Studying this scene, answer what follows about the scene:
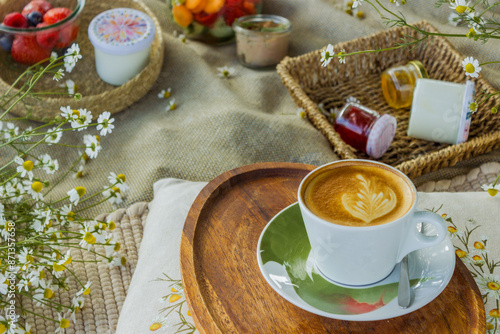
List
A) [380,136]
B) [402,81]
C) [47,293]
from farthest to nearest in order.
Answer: [402,81] → [380,136] → [47,293]

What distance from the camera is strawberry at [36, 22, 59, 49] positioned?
4.19 ft

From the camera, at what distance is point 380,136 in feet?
3.67

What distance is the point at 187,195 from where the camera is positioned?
94 cm

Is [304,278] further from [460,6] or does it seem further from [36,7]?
[36,7]

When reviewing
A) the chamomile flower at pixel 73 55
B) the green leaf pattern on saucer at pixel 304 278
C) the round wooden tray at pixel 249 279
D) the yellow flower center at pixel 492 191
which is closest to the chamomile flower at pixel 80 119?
the chamomile flower at pixel 73 55

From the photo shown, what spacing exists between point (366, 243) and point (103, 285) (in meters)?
0.53

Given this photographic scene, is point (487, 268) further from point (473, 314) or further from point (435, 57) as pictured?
point (435, 57)

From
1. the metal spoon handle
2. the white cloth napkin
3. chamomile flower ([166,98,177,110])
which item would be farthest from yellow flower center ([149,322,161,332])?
chamomile flower ([166,98,177,110])

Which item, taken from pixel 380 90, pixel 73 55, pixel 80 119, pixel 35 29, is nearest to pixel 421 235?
Answer: pixel 80 119

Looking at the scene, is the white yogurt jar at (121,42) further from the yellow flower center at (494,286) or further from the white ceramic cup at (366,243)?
the yellow flower center at (494,286)

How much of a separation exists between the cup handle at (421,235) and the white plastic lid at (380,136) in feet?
1.67

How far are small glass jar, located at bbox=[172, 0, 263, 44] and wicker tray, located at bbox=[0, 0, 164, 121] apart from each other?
90mm

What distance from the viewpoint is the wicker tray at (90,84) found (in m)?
1.24

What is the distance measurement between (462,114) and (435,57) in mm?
295
